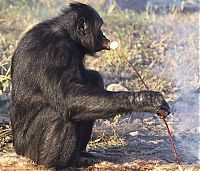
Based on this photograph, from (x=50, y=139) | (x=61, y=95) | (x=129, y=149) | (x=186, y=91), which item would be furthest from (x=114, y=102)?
(x=186, y=91)

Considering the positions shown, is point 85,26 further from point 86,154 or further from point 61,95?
point 86,154

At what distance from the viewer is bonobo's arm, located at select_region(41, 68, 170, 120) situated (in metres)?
4.42

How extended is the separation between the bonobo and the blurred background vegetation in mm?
2063

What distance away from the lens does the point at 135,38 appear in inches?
421

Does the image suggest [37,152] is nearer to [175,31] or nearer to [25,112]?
[25,112]

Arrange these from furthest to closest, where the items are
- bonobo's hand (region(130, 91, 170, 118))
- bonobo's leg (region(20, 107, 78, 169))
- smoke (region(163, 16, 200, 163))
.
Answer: smoke (region(163, 16, 200, 163))
bonobo's leg (region(20, 107, 78, 169))
bonobo's hand (region(130, 91, 170, 118))

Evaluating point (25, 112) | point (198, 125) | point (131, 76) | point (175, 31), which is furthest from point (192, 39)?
point (25, 112)

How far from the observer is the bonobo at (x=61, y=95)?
14.6 ft

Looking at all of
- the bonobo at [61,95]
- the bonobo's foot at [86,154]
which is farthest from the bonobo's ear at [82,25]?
the bonobo's foot at [86,154]

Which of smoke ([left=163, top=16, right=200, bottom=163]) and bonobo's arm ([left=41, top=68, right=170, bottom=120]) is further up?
bonobo's arm ([left=41, top=68, right=170, bottom=120])

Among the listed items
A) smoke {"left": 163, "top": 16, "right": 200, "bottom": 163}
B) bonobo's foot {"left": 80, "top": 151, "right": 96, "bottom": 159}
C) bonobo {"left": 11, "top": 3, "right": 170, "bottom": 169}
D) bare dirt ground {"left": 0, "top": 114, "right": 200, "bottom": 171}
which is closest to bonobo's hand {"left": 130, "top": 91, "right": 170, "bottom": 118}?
bonobo {"left": 11, "top": 3, "right": 170, "bottom": 169}

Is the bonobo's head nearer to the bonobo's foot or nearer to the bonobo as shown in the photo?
the bonobo

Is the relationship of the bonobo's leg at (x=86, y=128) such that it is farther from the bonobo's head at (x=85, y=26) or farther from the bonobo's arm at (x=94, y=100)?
the bonobo's arm at (x=94, y=100)

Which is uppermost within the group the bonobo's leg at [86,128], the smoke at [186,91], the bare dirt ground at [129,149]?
the bonobo's leg at [86,128]
